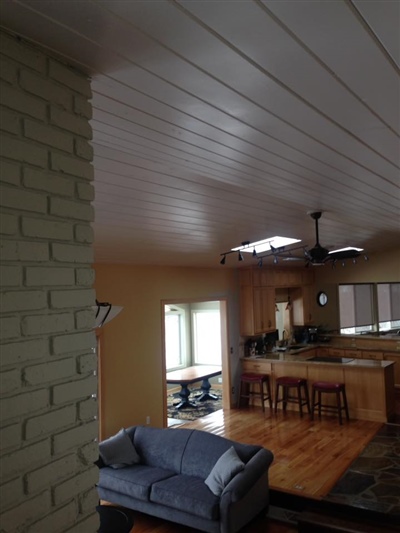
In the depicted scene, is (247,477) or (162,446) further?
(162,446)

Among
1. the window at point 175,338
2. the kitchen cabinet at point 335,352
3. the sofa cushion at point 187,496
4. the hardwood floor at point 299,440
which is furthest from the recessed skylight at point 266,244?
the window at point 175,338

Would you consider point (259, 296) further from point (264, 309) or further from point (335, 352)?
point (335, 352)

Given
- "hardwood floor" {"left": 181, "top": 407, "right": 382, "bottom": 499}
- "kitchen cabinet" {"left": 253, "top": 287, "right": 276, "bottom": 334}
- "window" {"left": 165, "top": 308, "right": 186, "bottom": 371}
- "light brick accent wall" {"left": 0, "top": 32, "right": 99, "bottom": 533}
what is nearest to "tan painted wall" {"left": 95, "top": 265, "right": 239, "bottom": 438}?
"hardwood floor" {"left": 181, "top": 407, "right": 382, "bottom": 499}

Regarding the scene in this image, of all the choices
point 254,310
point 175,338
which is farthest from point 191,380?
point 175,338

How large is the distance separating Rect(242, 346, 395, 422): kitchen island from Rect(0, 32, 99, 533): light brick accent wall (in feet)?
21.3

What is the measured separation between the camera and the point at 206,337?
1051 centimetres

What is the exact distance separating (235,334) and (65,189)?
7070mm

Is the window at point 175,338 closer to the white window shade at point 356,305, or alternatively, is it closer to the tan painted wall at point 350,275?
the tan painted wall at point 350,275

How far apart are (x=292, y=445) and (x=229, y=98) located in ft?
17.0

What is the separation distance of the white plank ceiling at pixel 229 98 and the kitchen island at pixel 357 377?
4.13 meters

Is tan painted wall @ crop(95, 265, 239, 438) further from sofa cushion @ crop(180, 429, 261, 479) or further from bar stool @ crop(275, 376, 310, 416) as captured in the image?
bar stool @ crop(275, 376, 310, 416)

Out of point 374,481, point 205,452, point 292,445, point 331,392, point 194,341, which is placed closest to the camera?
point 205,452

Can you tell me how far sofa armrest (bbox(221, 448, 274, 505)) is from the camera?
377cm

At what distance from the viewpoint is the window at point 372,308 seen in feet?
30.9
